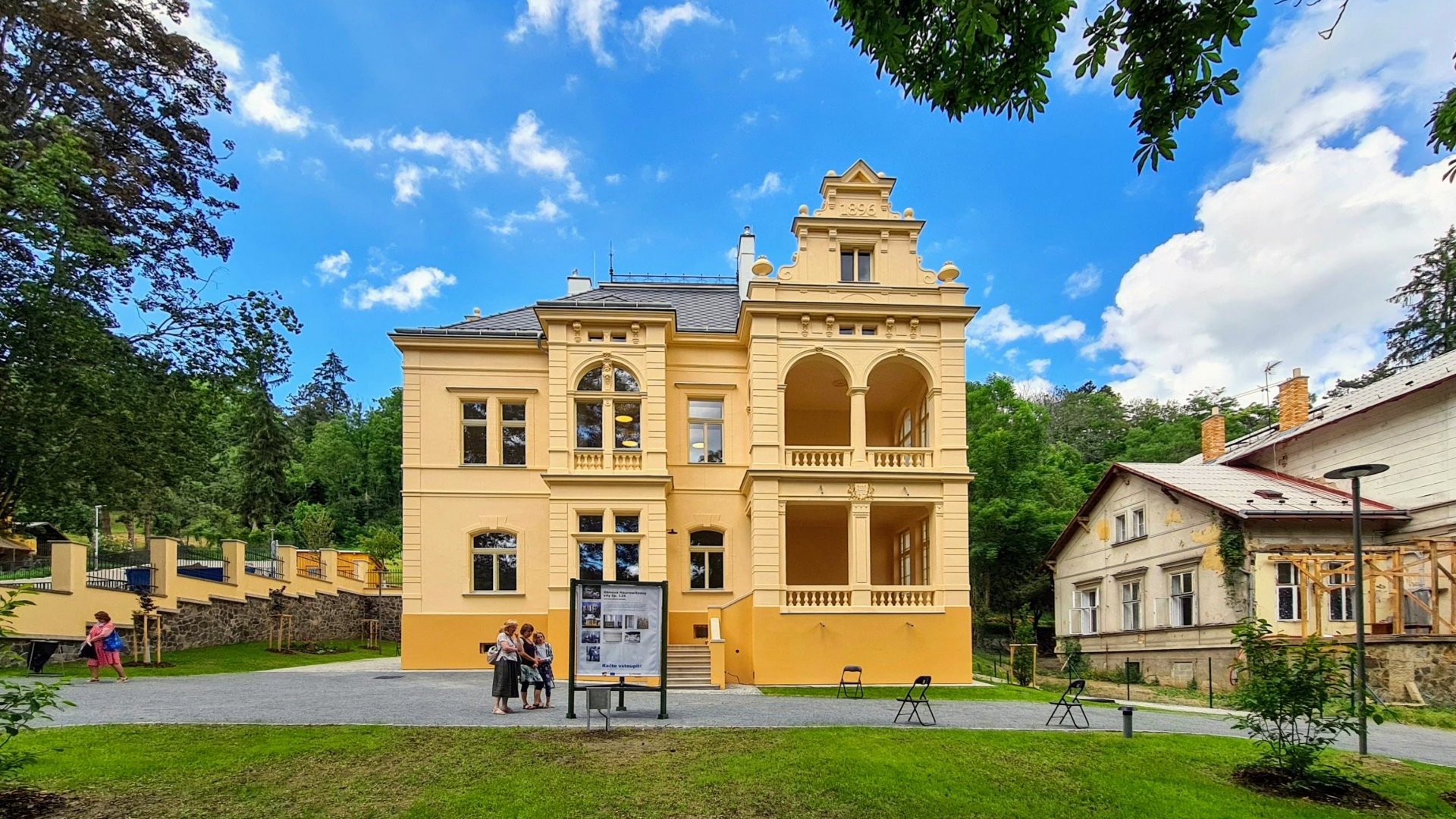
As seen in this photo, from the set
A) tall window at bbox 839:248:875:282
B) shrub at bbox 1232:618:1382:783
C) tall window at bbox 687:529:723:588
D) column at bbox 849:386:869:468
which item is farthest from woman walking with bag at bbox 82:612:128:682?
shrub at bbox 1232:618:1382:783

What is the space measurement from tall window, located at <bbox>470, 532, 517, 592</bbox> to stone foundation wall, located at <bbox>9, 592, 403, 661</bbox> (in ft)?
23.1

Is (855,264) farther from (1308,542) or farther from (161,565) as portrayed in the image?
(161,565)

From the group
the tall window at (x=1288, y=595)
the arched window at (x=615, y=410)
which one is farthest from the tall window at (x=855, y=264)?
the tall window at (x=1288, y=595)

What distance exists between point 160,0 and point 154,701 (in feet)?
53.3

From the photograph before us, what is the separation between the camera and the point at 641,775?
9406 millimetres

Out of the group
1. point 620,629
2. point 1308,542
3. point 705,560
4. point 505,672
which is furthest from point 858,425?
point 1308,542

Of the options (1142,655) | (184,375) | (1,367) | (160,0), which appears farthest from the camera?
(1142,655)

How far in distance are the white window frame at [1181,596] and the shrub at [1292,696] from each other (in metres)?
14.1

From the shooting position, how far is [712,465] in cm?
2297

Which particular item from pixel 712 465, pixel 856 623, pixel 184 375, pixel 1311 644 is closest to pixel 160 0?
pixel 184 375

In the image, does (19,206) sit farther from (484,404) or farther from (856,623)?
(856,623)

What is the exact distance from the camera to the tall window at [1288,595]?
68.6 feet

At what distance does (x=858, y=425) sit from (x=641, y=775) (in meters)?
13.4

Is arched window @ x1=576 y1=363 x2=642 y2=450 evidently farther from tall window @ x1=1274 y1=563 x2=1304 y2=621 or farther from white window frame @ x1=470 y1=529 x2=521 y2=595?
tall window @ x1=1274 y1=563 x2=1304 y2=621
